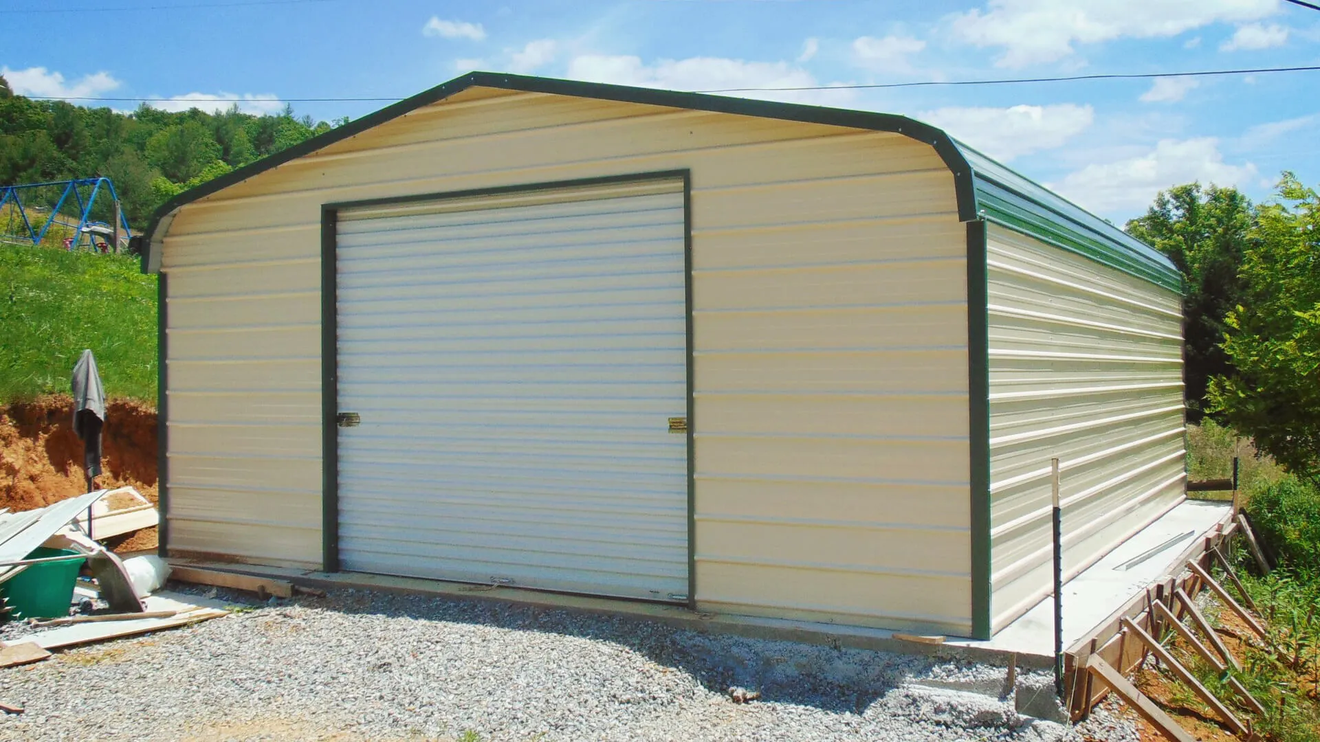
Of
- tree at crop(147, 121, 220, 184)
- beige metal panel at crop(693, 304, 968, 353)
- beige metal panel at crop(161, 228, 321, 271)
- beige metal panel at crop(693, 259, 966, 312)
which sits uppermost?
tree at crop(147, 121, 220, 184)

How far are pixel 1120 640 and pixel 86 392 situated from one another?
325 inches

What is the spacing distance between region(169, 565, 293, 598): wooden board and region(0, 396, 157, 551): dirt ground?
247cm

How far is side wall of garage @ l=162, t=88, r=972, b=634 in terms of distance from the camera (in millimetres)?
5348

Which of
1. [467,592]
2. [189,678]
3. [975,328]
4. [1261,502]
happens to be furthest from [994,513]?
[1261,502]

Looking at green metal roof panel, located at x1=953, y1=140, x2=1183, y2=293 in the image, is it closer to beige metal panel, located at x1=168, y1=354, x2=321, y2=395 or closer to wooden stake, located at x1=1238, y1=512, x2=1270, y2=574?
wooden stake, located at x1=1238, y1=512, x2=1270, y2=574

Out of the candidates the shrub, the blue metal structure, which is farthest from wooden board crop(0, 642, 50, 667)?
the blue metal structure

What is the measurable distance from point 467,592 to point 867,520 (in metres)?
2.88

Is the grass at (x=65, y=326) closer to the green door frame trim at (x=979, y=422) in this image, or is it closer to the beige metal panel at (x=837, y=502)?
the beige metal panel at (x=837, y=502)

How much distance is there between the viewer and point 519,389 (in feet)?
22.4

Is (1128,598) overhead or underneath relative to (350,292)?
underneath

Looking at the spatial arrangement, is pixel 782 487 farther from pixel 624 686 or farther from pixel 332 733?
pixel 332 733

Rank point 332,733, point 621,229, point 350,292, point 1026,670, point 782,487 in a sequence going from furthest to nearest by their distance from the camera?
point 350,292
point 621,229
point 782,487
point 1026,670
point 332,733

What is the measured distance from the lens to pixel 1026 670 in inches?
190

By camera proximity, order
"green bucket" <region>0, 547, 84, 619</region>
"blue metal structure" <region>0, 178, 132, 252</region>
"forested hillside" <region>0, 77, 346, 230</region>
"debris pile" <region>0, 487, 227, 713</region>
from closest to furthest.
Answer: "debris pile" <region>0, 487, 227, 713</region> < "green bucket" <region>0, 547, 84, 619</region> < "blue metal structure" <region>0, 178, 132, 252</region> < "forested hillside" <region>0, 77, 346, 230</region>
